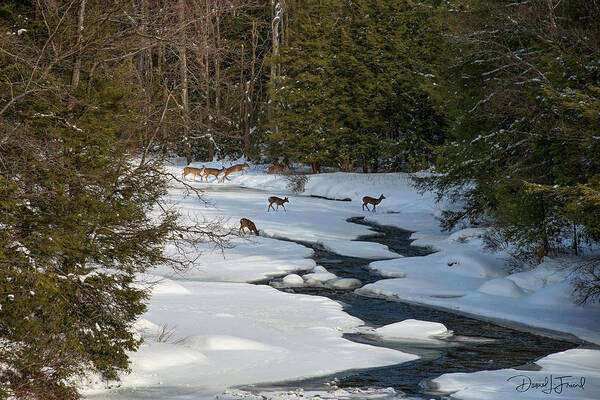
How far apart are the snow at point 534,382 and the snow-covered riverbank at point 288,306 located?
446 mm

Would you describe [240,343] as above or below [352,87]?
below

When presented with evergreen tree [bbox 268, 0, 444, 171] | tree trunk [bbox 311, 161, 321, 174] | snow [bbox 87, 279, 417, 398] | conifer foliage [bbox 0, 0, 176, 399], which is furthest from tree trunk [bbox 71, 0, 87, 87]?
tree trunk [bbox 311, 161, 321, 174]

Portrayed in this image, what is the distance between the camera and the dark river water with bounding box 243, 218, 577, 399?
9023 mm

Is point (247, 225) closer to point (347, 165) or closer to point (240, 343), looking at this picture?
point (240, 343)

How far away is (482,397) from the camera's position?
8188 millimetres

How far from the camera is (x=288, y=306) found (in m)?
13.8

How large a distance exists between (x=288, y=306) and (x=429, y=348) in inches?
145

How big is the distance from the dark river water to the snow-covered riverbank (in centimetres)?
37

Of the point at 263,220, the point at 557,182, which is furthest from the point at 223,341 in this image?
the point at 263,220

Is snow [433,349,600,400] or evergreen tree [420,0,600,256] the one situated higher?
evergreen tree [420,0,600,256]

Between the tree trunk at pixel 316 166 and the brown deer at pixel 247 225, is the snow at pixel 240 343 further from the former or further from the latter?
the tree trunk at pixel 316 166

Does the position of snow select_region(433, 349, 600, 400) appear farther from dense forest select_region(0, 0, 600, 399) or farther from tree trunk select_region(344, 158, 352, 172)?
tree trunk select_region(344, 158, 352, 172)

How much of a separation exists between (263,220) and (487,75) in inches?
397

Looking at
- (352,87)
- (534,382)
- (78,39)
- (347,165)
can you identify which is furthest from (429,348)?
(352,87)
